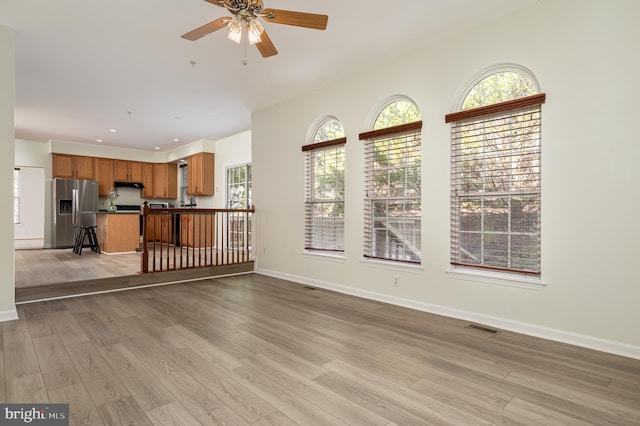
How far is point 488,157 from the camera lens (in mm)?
3293

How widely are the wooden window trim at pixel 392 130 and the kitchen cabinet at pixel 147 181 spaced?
7.73 m

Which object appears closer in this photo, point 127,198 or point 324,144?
point 324,144

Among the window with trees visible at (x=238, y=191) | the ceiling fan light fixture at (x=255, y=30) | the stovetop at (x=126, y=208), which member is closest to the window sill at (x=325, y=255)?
the ceiling fan light fixture at (x=255, y=30)

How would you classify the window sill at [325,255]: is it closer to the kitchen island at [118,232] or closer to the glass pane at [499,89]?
the glass pane at [499,89]

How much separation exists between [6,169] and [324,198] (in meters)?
3.50

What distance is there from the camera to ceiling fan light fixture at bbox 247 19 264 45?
2554mm

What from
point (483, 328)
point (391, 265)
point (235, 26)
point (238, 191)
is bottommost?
point (483, 328)

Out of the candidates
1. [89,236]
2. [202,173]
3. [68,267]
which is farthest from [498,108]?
[89,236]

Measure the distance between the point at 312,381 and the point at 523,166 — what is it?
8.40ft

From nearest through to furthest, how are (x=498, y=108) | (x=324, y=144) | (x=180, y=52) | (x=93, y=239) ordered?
(x=498, y=108)
(x=180, y=52)
(x=324, y=144)
(x=93, y=239)

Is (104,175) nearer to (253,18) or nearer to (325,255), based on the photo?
(325,255)

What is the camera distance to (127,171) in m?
9.42

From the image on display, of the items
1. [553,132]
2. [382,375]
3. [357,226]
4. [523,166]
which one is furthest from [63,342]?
[553,132]

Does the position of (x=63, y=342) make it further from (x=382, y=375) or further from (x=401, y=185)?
(x=401, y=185)
